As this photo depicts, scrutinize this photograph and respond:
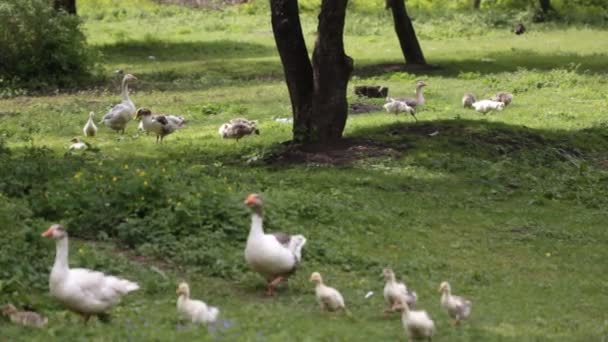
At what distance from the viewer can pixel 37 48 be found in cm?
2744

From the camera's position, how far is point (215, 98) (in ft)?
83.9

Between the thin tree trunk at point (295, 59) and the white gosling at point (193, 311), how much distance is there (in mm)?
8855

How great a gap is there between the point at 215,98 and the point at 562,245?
13.0 meters

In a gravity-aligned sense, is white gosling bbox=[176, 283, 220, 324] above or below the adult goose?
above

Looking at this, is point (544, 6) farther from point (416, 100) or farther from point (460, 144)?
point (460, 144)

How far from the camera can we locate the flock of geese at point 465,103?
21.7 m

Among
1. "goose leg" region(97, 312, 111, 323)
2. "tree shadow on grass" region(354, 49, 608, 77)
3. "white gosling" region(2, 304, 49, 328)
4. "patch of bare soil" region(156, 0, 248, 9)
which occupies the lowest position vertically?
"patch of bare soil" region(156, 0, 248, 9)

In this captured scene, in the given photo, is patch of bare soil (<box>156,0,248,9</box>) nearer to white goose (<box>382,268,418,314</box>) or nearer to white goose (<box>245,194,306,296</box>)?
white goose (<box>245,194,306,296</box>)

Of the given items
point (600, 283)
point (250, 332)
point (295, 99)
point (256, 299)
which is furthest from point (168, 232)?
point (295, 99)

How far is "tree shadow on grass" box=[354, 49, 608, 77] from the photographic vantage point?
30469 millimetres

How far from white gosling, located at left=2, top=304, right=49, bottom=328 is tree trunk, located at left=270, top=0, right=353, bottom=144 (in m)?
9.13

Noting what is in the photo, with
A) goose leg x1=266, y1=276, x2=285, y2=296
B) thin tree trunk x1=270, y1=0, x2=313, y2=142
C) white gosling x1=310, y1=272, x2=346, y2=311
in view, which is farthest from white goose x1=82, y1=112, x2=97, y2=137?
white gosling x1=310, y1=272, x2=346, y2=311

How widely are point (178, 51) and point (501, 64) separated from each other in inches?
400

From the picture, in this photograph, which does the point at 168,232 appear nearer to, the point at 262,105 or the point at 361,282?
the point at 361,282
